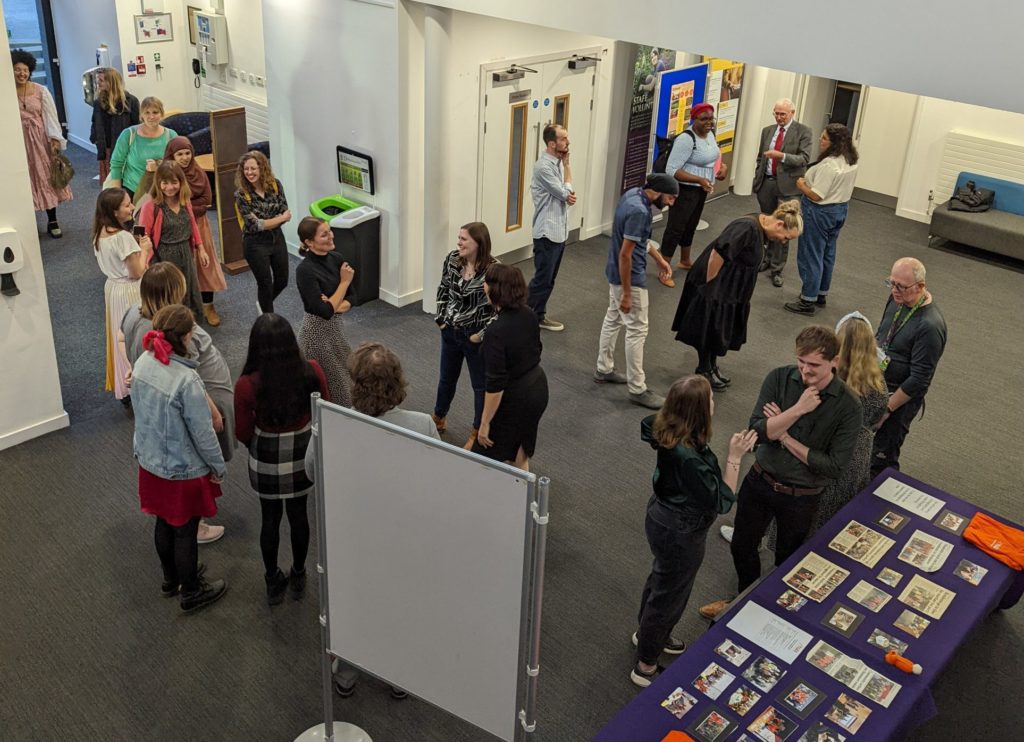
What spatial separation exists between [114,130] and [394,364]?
21.2 ft

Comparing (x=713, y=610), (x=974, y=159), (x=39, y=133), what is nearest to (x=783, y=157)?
(x=974, y=159)

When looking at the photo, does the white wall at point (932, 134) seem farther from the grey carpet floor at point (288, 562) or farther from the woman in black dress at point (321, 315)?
the woman in black dress at point (321, 315)

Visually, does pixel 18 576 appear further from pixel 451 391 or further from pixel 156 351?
pixel 451 391

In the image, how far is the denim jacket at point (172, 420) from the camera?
3.90m

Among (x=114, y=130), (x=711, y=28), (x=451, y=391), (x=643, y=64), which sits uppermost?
(x=711, y=28)

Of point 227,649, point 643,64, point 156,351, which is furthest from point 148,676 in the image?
point 643,64

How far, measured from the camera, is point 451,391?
5.74 metres

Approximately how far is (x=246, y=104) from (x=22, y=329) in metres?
5.12

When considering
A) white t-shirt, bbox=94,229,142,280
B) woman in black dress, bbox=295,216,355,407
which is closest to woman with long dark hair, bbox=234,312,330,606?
woman in black dress, bbox=295,216,355,407

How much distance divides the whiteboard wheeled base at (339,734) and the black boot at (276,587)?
0.78 metres

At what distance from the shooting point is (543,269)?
7.07 m

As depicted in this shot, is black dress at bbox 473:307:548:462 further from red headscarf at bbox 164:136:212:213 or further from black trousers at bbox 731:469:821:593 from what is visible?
red headscarf at bbox 164:136:212:213

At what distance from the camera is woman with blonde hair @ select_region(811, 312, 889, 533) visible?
14.0ft

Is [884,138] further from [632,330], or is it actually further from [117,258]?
[117,258]
